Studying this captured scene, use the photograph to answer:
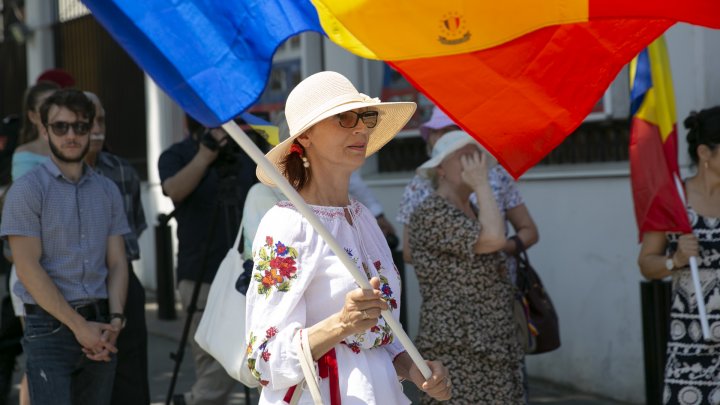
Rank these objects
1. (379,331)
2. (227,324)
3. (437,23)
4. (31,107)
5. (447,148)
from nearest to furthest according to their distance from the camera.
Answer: (379,331) → (437,23) → (227,324) → (447,148) → (31,107)

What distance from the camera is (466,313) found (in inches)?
238

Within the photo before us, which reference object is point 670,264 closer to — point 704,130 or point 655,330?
point 704,130

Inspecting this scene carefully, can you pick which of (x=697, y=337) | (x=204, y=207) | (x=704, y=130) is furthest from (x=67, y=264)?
(x=704, y=130)

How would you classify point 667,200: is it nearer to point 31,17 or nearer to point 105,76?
point 105,76

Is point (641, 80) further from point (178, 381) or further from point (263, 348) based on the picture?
point (178, 381)

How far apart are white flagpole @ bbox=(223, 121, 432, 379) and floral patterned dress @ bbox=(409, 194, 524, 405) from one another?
7.47ft

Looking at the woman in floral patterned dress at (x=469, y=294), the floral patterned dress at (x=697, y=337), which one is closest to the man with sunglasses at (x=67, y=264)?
the woman in floral patterned dress at (x=469, y=294)

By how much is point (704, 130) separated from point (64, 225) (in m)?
2.97

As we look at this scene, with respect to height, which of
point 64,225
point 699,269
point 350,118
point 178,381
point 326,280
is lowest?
point 178,381

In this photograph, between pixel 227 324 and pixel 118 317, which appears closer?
pixel 227 324

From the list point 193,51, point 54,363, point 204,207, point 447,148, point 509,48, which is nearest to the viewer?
point 193,51

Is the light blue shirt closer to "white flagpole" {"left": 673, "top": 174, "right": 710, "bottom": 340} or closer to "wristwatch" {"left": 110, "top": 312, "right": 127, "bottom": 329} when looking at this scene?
"wristwatch" {"left": 110, "top": 312, "right": 127, "bottom": 329}

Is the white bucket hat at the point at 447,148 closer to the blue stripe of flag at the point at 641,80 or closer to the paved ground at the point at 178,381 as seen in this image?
the blue stripe of flag at the point at 641,80

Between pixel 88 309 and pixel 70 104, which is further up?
pixel 70 104
